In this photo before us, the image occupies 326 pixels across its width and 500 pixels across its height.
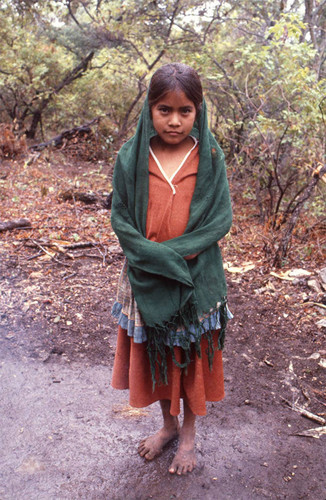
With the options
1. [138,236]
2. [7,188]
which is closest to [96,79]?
[7,188]

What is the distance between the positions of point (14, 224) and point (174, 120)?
3.96 m

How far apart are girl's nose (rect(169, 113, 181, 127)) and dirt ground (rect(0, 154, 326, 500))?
1.75 m

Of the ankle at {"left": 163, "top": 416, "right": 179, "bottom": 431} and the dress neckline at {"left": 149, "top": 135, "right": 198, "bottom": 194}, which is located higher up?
the dress neckline at {"left": 149, "top": 135, "right": 198, "bottom": 194}

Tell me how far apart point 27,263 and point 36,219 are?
4.76 ft

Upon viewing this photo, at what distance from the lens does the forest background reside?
4.81 m

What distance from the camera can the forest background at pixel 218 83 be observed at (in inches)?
189

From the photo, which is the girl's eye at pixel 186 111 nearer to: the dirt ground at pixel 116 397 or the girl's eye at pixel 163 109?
the girl's eye at pixel 163 109

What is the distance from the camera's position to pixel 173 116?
5.39 ft

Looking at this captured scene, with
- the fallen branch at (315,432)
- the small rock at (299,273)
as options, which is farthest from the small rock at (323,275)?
the fallen branch at (315,432)

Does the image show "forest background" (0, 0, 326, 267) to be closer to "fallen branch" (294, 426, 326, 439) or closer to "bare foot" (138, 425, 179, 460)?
"fallen branch" (294, 426, 326, 439)

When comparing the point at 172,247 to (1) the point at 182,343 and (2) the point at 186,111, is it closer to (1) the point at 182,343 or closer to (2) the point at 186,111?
(1) the point at 182,343

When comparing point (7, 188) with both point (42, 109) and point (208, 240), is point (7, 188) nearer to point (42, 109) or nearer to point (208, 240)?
point (42, 109)

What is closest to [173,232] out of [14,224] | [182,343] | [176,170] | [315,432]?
[176,170]

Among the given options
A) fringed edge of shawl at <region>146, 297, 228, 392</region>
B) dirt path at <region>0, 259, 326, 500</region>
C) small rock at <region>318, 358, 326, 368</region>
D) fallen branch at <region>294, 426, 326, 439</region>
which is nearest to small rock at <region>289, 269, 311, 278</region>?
dirt path at <region>0, 259, 326, 500</region>
